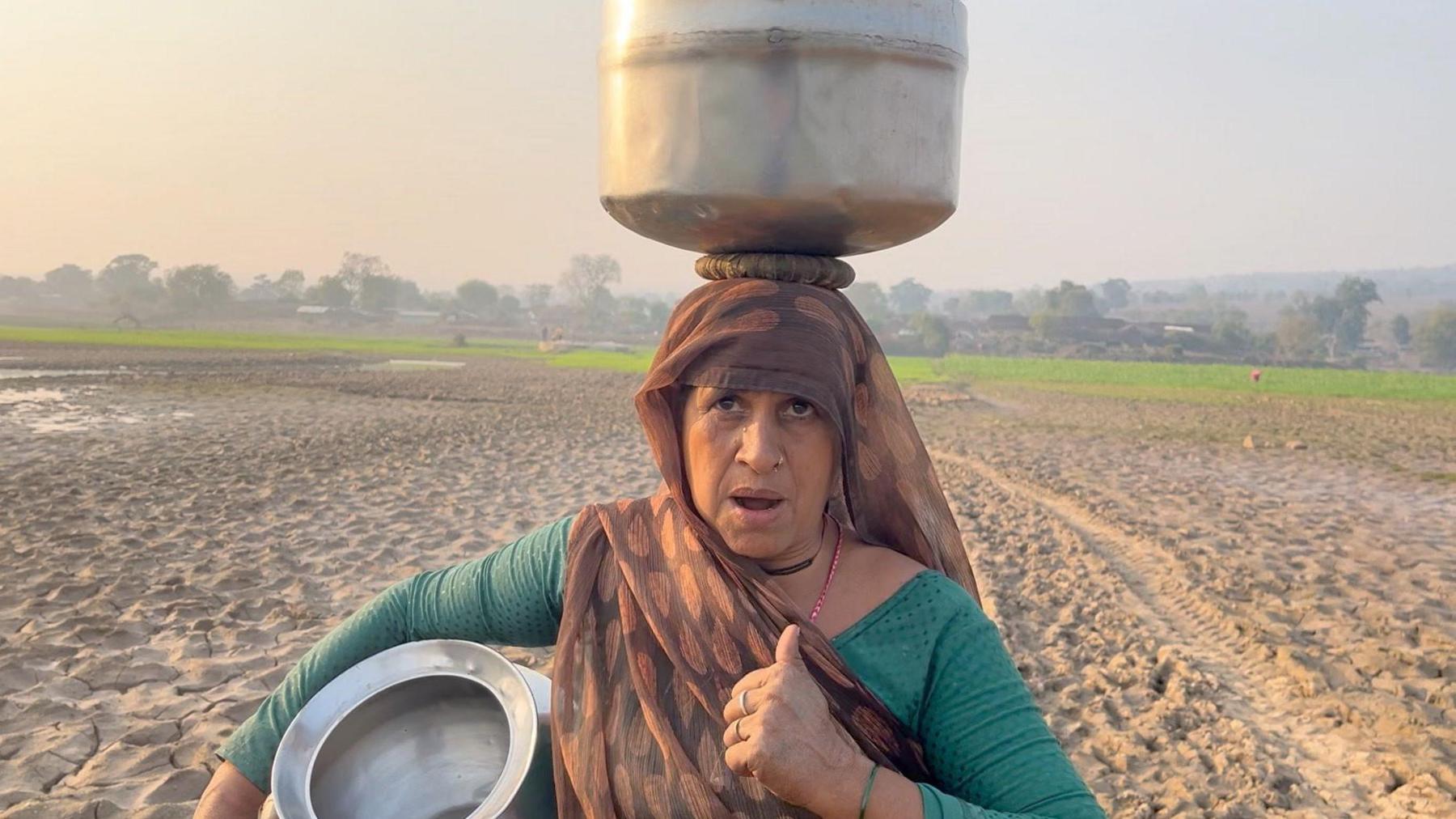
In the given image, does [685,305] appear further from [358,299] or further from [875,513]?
[358,299]

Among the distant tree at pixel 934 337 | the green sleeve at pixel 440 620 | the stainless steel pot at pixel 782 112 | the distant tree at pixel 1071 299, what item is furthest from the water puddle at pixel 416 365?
the distant tree at pixel 1071 299

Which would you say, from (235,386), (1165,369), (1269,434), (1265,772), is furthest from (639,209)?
(1165,369)

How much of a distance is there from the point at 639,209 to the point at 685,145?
14cm

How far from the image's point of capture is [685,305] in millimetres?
1600

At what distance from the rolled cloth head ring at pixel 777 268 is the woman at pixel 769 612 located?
30mm

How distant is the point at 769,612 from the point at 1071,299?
296 ft

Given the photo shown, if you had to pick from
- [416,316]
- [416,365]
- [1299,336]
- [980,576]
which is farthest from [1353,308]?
[980,576]

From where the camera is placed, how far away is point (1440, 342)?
66438 mm

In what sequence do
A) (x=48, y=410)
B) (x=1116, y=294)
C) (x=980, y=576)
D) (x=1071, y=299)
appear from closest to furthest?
(x=980, y=576) → (x=48, y=410) → (x=1071, y=299) → (x=1116, y=294)

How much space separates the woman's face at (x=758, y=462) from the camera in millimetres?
1509

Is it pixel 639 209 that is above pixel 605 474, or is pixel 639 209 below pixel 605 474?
above

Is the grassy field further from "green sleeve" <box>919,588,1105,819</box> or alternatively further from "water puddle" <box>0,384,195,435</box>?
"green sleeve" <box>919,588,1105,819</box>

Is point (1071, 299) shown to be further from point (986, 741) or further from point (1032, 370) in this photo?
point (986, 741)

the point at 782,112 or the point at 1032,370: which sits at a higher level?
the point at 782,112
